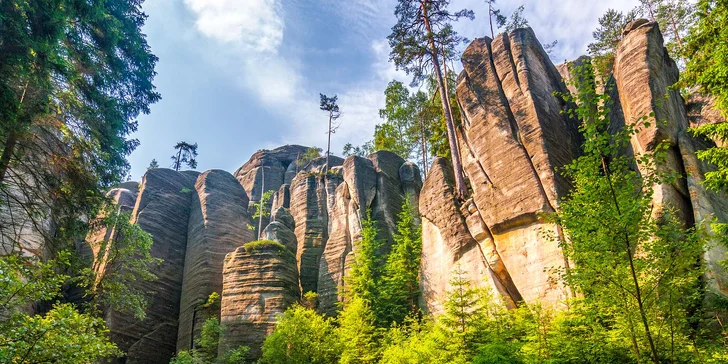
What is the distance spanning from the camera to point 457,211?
64.8 feet

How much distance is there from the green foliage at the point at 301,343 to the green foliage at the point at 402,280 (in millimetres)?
3054

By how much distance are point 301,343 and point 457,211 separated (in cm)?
925

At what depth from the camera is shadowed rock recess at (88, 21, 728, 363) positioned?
1605cm

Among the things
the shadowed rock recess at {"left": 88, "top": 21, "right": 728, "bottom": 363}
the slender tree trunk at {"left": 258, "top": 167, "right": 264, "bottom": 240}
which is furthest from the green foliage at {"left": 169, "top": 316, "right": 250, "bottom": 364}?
the slender tree trunk at {"left": 258, "top": 167, "right": 264, "bottom": 240}

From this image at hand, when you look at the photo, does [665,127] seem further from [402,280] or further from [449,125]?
[402,280]

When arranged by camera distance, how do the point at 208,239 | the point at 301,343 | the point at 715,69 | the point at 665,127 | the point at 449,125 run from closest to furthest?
the point at 715,69 → the point at 665,127 → the point at 301,343 → the point at 449,125 → the point at 208,239

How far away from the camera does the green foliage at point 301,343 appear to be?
18.1 metres

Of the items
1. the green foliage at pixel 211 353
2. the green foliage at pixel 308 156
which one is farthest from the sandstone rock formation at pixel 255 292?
the green foliage at pixel 308 156

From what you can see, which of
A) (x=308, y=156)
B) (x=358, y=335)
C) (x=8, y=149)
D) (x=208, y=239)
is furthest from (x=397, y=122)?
(x=8, y=149)

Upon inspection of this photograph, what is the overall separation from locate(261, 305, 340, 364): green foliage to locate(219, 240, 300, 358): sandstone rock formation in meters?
2.59

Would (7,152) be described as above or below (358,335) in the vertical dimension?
above

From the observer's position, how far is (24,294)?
9117mm

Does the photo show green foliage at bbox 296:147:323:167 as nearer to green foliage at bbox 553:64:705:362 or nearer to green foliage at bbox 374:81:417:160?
green foliage at bbox 374:81:417:160

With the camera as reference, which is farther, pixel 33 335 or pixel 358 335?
pixel 358 335
